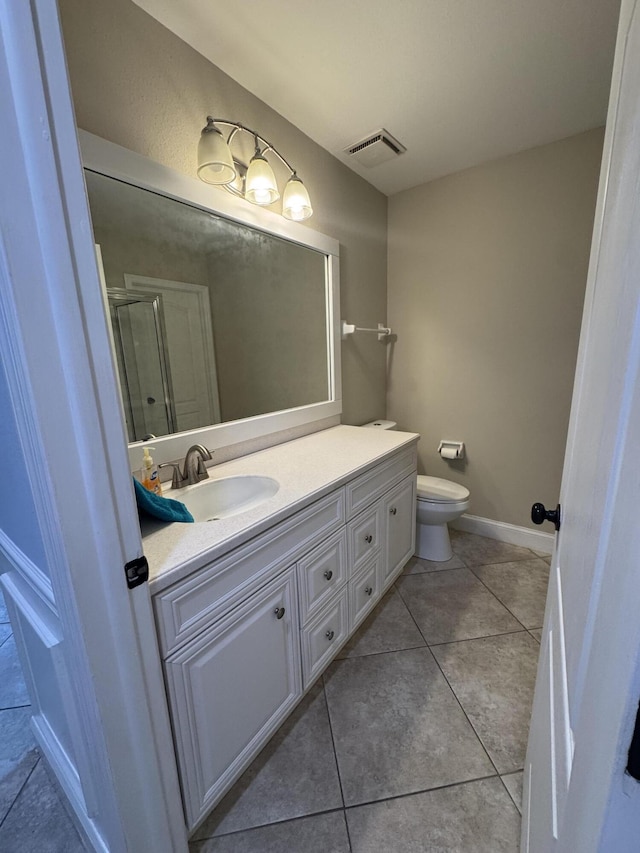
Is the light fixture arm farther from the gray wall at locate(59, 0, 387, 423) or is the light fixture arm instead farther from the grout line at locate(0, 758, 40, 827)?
the grout line at locate(0, 758, 40, 827)

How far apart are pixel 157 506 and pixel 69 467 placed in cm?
44

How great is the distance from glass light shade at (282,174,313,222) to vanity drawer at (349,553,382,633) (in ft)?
5.51

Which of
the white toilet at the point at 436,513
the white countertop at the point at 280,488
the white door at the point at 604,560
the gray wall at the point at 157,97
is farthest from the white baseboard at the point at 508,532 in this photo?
the gray wall at the point at 157,97

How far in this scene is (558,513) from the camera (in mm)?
869

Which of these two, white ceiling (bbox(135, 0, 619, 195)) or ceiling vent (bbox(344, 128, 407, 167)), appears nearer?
white ceiling (bbox(135, 0, 619, 195))

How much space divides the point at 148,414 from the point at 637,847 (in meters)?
1.38

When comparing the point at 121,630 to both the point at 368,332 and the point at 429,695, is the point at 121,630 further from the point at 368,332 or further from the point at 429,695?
the point at 368,332

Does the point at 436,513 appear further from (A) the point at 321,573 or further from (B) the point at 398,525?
(A) the point at 321,573

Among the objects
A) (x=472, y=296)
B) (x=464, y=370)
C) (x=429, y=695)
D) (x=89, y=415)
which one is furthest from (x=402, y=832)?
(x=472, y=296)

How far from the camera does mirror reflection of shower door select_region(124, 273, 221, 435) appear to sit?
4.35 ft

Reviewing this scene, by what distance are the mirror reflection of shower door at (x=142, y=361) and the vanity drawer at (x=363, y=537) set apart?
2.81 feet

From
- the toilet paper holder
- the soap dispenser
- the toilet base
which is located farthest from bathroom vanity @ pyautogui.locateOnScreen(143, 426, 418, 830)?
the toilet paper holder

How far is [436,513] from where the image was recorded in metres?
2.11

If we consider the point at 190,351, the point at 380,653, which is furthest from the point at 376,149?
the point at 380,653
